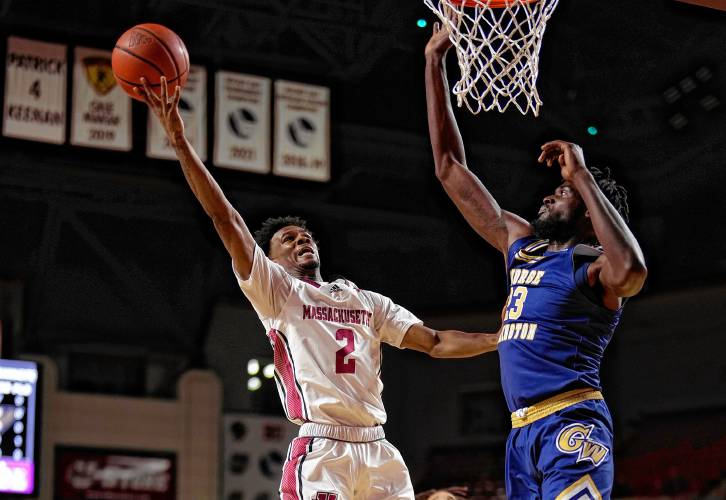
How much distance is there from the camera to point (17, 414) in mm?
14648

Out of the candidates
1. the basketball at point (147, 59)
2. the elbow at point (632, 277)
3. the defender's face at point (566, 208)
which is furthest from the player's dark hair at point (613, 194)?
the basketball at point (147, 59)

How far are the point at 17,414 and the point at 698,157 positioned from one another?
10045 mm

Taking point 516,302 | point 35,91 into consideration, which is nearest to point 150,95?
point 516,302

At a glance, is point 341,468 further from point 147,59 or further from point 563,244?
point 147,59

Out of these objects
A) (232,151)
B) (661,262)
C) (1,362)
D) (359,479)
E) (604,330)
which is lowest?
(359,479)

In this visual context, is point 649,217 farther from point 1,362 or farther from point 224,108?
point 1,362

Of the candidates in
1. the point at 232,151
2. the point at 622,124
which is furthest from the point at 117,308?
the point at 622,124

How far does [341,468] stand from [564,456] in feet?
3.97

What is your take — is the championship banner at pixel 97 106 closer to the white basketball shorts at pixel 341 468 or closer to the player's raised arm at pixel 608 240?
the white basketball shorts at pixel 341 468

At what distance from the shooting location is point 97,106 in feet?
51.1

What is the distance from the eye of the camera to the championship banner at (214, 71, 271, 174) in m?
16.2

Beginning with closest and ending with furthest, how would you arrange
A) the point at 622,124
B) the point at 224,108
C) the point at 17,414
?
the point at 17,414, the point at 224,108, the point at 622,124

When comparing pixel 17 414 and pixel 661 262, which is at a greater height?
pixel 661 262

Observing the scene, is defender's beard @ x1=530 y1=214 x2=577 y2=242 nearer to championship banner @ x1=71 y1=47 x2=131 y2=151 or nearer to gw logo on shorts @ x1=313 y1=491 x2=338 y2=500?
gw logo on shorts @ x1=313 y1=491 x2=338 y2=500
